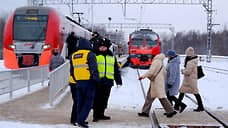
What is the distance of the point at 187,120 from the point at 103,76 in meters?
2.19

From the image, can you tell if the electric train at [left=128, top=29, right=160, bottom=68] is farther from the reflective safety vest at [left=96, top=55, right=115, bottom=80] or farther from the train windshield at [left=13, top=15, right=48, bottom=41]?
the reflective safety vest at [left=96, top=55, right=115, bottom=80]

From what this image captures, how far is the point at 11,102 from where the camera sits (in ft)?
27.8

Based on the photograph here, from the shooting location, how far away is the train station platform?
231 inches

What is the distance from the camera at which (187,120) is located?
6.39 metres

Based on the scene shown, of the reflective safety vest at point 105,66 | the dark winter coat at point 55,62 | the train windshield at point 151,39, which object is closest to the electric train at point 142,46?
the train windshield at point 151,39

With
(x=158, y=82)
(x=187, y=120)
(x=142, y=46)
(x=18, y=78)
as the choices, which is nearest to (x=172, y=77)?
(x=158, y=82)

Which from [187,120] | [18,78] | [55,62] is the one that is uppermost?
[55,62]

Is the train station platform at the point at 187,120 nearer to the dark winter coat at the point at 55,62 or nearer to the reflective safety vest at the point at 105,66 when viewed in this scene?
the reflective safety vest at the point at 105,66

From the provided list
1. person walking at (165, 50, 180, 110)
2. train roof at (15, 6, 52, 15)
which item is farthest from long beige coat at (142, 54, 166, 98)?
train roof at (15, 6, 52, 15)

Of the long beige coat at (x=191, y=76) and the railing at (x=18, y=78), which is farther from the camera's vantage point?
the railing at (x=18, y=78)

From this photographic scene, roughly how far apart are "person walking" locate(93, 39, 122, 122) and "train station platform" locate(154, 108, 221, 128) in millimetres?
1305

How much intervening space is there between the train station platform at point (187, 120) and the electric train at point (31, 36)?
8.63m

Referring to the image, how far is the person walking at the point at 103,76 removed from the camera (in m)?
6.31

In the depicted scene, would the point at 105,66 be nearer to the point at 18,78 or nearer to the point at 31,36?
the point at 18,78
